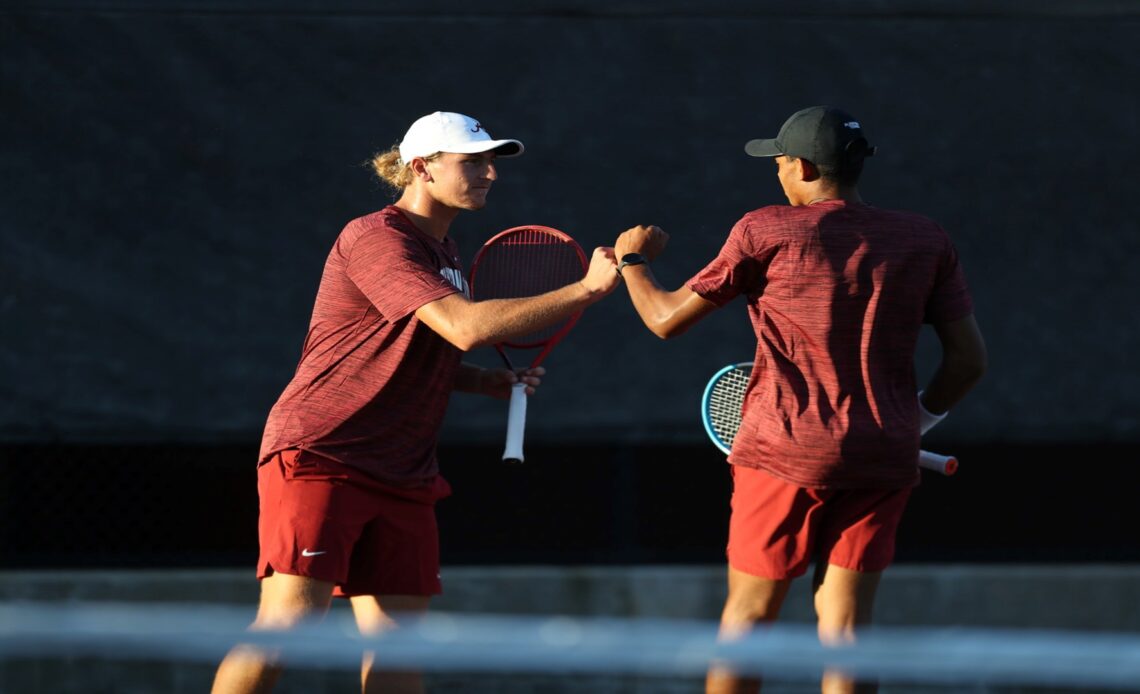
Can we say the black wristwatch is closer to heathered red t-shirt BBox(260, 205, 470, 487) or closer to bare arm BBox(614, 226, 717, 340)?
bare arm BBox(614, 226, 717, 340)

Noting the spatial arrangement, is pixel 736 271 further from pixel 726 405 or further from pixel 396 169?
pixel 396 169

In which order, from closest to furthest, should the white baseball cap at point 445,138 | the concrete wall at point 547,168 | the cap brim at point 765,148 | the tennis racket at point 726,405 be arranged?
1. the cap brim at point 765,148
2. the white baseball cap at point 445,138
3. the tennis racket at point 726,405
4. the concrete wall at point 547,168

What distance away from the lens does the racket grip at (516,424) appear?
3418 mm

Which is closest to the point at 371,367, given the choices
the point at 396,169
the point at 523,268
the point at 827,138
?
the point at 396,169

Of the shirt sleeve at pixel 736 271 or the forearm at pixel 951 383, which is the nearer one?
the shirt sleeve at pixel 736 271

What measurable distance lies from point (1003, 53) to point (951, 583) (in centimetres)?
150

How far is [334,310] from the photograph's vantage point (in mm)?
3232

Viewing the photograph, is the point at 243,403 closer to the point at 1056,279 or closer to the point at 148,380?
the point at 148,380

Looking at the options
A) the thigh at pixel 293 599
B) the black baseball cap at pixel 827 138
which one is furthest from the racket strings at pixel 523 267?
the thigh at pixel 293 599

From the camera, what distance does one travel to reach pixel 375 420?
10.5 feet

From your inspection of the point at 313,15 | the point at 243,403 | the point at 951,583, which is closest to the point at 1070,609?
the point at 951,583

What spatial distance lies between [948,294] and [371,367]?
3.66 feet

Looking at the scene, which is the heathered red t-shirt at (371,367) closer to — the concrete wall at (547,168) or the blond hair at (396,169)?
the blond hair at (396,169)

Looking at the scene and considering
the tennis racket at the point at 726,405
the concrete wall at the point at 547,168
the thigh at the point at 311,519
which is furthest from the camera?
the concrete wall at the point at 547,168
